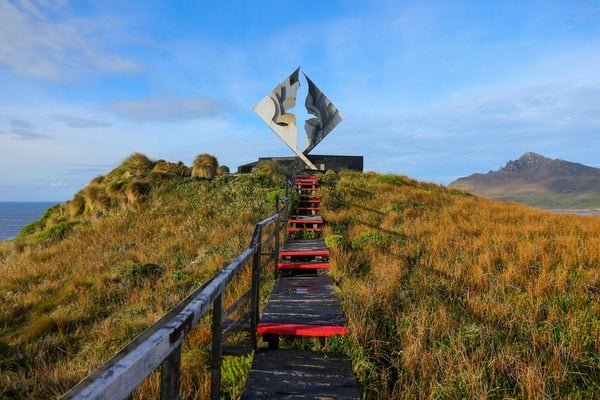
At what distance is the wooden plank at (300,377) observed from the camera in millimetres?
3463

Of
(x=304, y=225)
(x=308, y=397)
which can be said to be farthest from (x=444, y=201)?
(x=308, y=397)

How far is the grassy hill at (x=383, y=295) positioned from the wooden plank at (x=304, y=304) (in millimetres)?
230

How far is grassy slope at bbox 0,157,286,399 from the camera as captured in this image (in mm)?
5195

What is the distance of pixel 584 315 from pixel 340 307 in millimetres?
3410

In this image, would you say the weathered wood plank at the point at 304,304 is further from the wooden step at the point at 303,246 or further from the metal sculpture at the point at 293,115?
the metal sculpture at the point at 293,115

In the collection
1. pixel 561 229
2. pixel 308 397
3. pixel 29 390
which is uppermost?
pixel 561 229

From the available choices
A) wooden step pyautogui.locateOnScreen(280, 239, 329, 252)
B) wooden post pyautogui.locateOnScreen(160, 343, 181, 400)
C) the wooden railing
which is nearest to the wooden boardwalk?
the wooden railing

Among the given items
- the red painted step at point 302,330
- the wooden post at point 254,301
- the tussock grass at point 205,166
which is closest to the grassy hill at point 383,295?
the red painted step at point 302,330

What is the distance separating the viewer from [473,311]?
18.1ft

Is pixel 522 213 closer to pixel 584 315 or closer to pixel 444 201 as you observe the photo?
pixel 444 201

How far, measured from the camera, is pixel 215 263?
9219 millimetres

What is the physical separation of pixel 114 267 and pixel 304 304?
7.12 metres

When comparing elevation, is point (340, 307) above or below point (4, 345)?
above

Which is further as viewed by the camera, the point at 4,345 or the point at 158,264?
the point at 158,264
